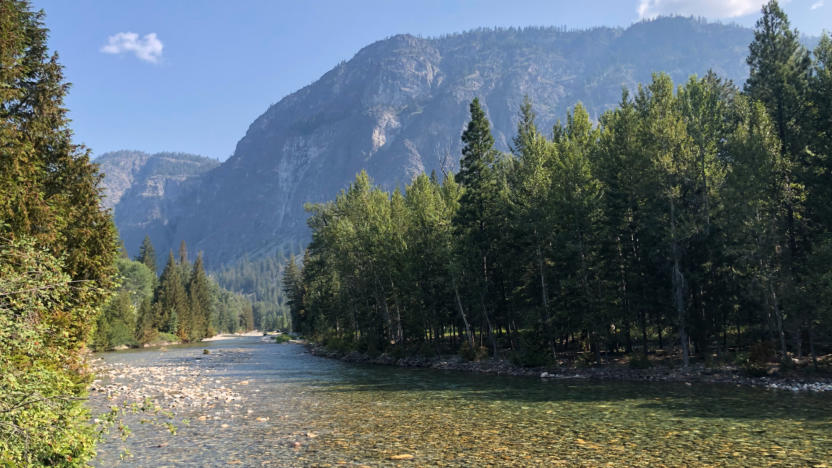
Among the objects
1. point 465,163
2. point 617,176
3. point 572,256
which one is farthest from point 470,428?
point 465,163

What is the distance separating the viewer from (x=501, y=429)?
1822cm

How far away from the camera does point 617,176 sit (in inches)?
1548

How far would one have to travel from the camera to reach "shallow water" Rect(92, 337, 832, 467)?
14.3m

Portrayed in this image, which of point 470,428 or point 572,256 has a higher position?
point 572,256

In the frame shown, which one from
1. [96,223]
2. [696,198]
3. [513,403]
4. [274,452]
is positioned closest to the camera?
[274,452]

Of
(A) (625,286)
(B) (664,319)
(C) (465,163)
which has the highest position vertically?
(C) (465,163)

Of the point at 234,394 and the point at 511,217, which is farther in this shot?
the point at 511,217

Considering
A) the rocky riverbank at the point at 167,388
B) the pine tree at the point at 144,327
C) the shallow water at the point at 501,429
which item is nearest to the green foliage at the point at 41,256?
the rocky riverbank at the point at 167,388

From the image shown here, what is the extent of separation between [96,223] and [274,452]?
2003 centimetres

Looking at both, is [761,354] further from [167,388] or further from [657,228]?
[167,388]

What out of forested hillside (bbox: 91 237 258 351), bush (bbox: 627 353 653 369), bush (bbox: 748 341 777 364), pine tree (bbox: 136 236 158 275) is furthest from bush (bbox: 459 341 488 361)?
pine tree (bbox: 136 236 158 275)

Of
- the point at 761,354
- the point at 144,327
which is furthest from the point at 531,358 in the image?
the point at 144,327

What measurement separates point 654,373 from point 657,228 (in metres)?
10.5

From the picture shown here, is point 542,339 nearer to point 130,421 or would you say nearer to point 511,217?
point 511,217
